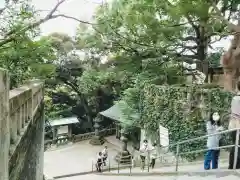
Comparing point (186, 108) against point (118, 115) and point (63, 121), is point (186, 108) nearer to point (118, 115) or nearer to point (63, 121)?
point (118, 115)

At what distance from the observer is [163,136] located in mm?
14281

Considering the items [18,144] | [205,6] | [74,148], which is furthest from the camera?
[74,148]

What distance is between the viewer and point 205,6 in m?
10.1

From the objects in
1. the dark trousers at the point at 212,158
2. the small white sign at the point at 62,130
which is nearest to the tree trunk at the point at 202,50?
the dark trousers at the point at 212,158

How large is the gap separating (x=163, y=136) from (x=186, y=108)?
1848 millimetres

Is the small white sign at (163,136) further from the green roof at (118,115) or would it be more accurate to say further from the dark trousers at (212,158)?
the dark trousers at (212,158)

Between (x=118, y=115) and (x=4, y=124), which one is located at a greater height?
(x=4, y=124)

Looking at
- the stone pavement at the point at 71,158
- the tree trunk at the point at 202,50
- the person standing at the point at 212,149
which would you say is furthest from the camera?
the stone pavement at the point at 71,158

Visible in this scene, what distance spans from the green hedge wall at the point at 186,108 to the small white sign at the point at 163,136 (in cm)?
18

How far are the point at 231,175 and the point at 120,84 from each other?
17.3m

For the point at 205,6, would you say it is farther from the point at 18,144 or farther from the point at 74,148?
the point at 74,148

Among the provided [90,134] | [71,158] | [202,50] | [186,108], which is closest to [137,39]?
[202,50]

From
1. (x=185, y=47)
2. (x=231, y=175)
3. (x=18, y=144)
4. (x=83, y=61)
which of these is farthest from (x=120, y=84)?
(x=18, y=144)

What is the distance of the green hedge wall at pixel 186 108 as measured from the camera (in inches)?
479
